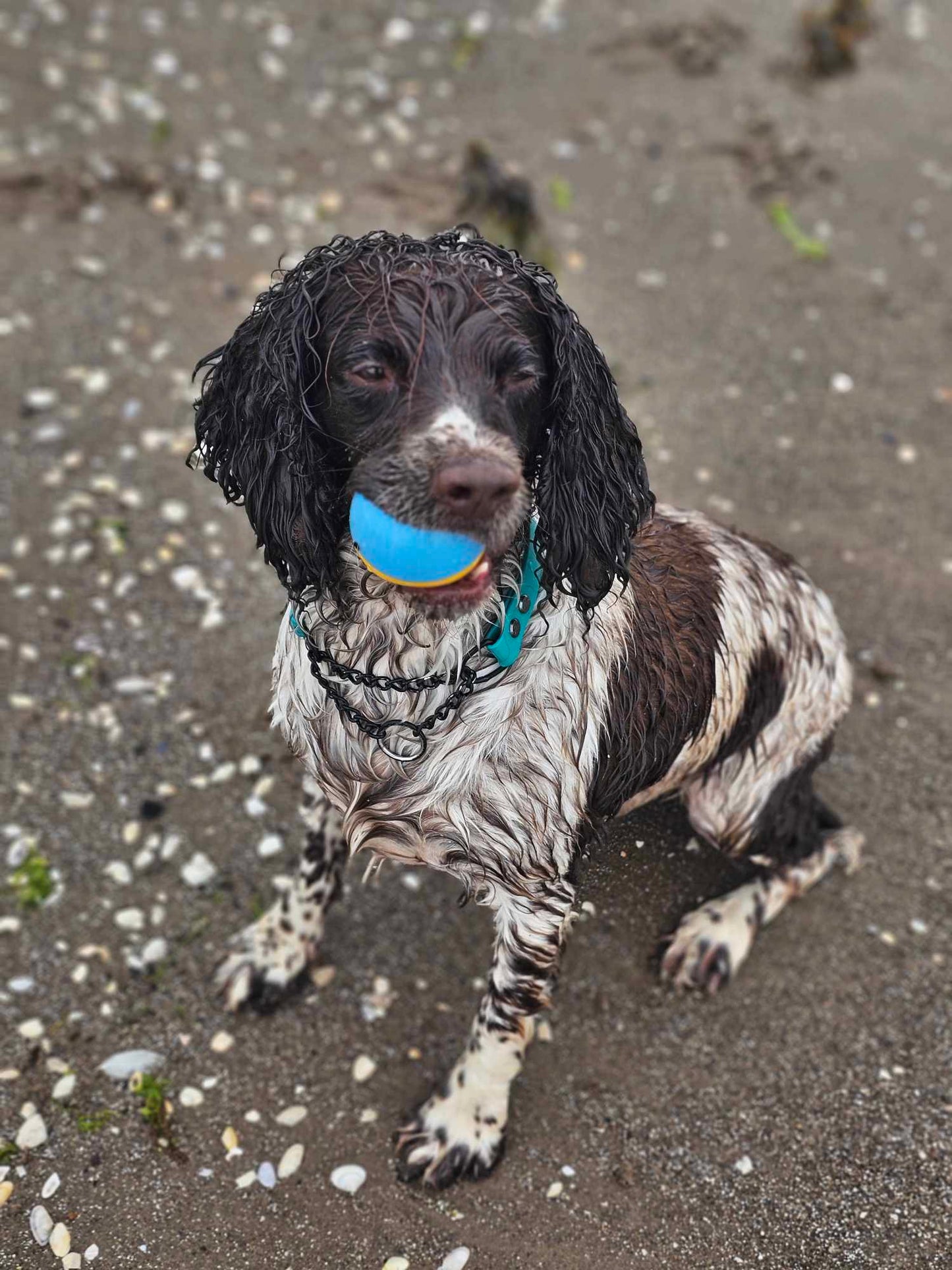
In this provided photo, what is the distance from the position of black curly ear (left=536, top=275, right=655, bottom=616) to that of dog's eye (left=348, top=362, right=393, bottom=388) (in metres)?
0.40

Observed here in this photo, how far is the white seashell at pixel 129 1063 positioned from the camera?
3.53 meters

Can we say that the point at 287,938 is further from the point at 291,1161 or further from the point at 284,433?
the point at 284,433

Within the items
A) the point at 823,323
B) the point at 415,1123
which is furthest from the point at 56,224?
the point at 415,1123

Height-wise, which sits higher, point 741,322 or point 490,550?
point 490,550

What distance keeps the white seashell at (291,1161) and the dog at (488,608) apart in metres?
0.31

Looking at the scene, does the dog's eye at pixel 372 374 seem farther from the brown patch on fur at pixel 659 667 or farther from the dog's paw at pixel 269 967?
the dog's paw at pixel 269 967

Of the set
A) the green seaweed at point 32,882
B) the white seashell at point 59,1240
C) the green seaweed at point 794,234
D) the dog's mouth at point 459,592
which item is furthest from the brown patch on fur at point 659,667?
the green seaweed at point 794,234

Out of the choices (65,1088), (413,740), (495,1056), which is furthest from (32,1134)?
(413,740)

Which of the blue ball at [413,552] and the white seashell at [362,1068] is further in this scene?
the white seashell at [362,1068]

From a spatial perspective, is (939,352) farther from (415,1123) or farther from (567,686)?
(415,1123)

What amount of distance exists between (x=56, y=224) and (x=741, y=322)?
13.2ft

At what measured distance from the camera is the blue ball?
7.32ft

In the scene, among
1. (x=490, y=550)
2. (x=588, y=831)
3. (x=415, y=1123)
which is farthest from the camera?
(x=415, y=1123)

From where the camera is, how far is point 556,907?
116 inches
